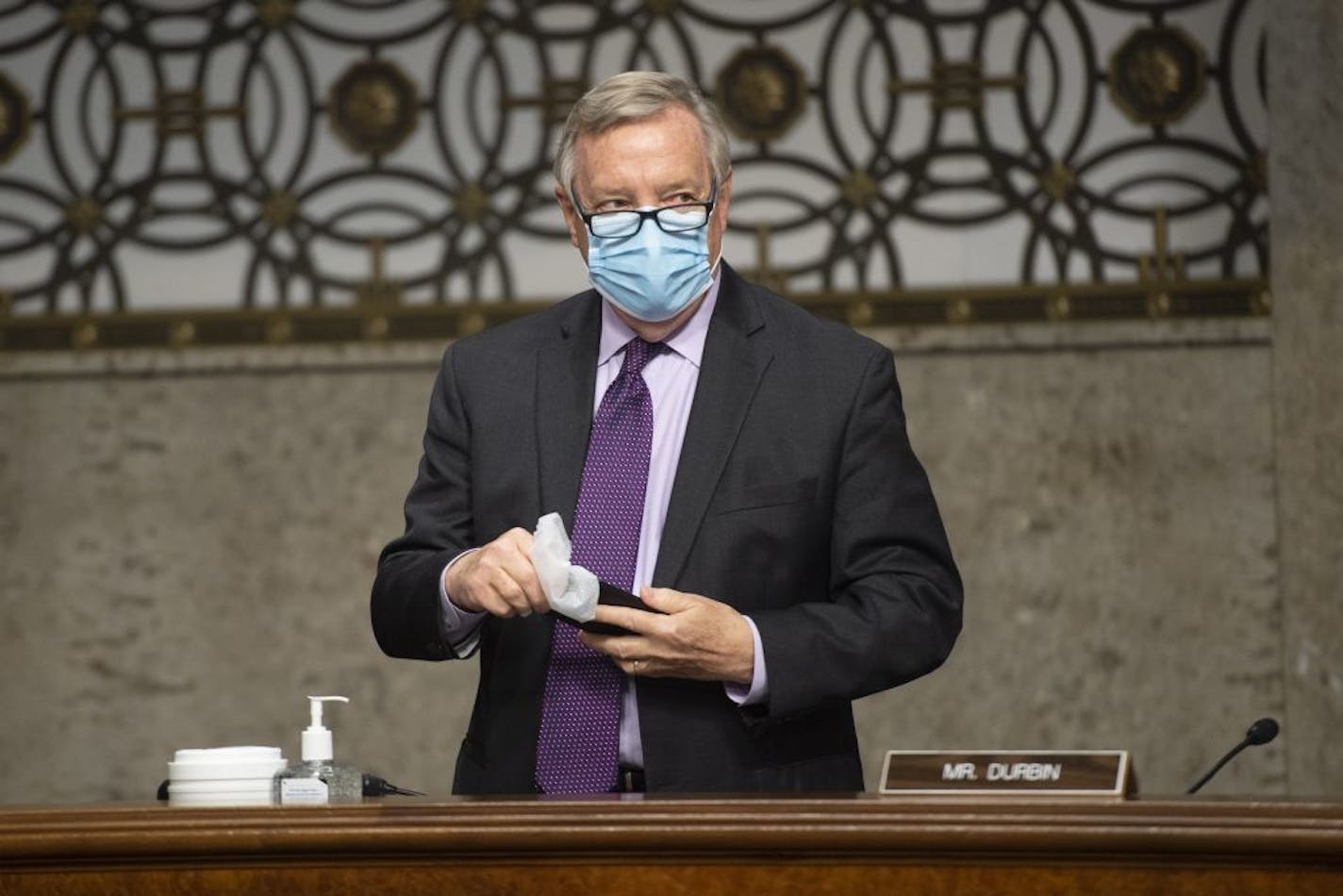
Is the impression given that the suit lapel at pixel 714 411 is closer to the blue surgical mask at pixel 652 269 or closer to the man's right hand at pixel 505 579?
the blue surgical mask at pixel 652 269

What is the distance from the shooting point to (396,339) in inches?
204

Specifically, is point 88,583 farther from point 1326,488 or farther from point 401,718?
point 1326,488

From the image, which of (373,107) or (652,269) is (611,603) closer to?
(652,269)

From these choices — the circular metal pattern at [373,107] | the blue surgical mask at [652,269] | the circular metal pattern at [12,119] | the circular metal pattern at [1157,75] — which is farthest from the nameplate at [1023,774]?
the circular metal pattern at [12,119]

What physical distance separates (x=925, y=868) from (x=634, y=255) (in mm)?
1067

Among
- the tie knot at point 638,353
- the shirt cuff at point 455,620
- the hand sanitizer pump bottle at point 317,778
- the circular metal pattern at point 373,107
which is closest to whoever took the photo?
the hand sanitizer pump bottle at point 317,778

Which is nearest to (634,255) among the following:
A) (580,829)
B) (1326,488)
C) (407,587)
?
(407,587)

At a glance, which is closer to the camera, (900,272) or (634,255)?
(634,255)

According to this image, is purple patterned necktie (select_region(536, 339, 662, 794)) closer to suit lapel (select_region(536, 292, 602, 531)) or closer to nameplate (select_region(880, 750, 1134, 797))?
suit lapel (select_region(536, 292, 602, 531))

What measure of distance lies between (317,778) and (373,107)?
3.19 meters

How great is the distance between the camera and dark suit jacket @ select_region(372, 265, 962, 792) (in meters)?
2.68

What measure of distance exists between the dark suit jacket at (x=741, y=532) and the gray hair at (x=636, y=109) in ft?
0.69

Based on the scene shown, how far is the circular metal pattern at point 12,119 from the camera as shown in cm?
541

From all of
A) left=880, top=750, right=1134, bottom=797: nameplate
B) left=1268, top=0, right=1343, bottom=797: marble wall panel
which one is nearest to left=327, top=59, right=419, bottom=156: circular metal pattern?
left=1268, top=0, right=1343, bottom=797: marble wall panel
